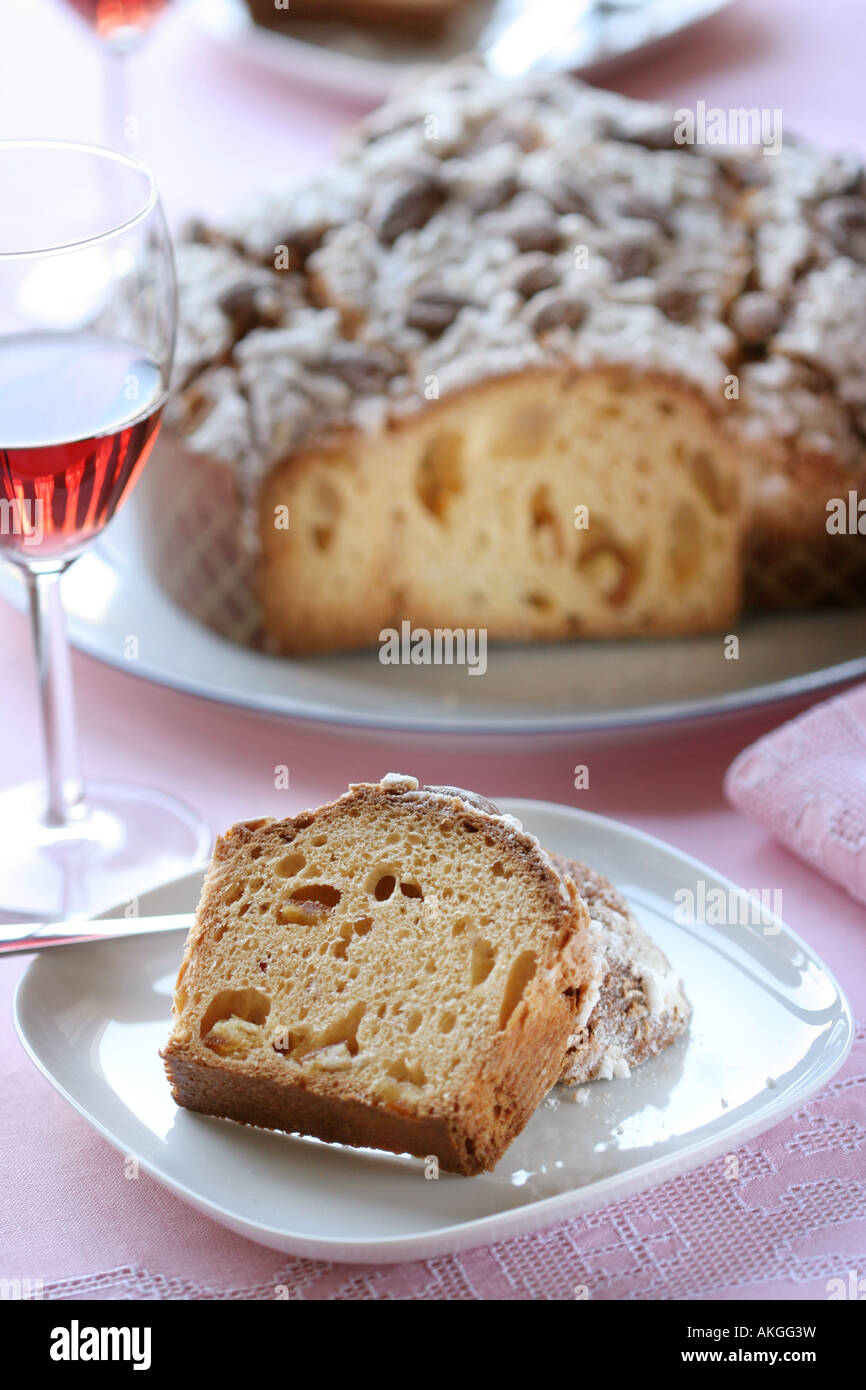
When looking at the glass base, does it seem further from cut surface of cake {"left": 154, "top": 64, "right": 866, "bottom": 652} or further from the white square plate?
cut surface of cake {"left": 154, "top": 64, "right": 866, "bottom": 652}

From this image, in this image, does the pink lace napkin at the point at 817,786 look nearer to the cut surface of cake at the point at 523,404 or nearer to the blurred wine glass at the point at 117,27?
the cut surface of cake at the point at 523,404

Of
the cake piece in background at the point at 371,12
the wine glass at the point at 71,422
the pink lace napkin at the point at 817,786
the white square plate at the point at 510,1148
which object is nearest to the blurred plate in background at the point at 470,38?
the cake piece in background at the point at 371,12

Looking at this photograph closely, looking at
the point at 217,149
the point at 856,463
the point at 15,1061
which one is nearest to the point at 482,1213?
the point at 15,1061

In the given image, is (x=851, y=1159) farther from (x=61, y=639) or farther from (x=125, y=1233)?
(x=61, y=639)

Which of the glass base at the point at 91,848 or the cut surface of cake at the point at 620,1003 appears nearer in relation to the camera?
the cut surface of cake at the point at 620,1003

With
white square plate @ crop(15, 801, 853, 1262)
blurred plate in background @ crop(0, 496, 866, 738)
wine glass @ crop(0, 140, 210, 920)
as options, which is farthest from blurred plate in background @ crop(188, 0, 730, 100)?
white square plate @ crop(15, 801, 853, 1262)

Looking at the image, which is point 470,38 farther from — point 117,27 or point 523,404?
point 523,404
